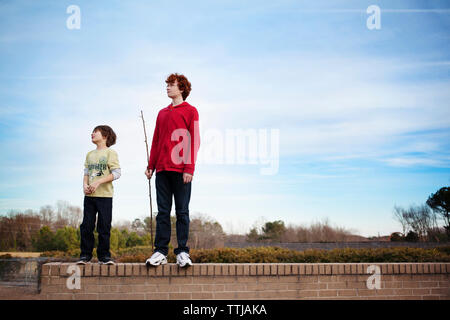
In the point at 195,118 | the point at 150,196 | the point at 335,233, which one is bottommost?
the point at 335,233

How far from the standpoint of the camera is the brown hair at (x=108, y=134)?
14.6 feet

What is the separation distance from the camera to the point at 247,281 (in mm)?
4430

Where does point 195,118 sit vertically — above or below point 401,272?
above

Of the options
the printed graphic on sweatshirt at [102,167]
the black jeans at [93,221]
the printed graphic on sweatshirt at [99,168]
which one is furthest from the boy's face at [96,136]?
the black jeans at [93,221]

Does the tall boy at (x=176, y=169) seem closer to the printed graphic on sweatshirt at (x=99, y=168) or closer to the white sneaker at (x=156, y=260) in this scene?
the white sneaker at (x=156, y=260)

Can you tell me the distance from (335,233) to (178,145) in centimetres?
2022

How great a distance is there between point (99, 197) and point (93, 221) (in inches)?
11.5

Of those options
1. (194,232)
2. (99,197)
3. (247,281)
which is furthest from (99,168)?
(194,232)

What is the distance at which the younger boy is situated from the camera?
13.6 ft

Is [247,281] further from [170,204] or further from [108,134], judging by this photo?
[108,134]

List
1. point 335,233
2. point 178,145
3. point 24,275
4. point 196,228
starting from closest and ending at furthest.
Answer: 1. point 178,145
2. point 24,275
3. point 196,228
4. point 335,233
